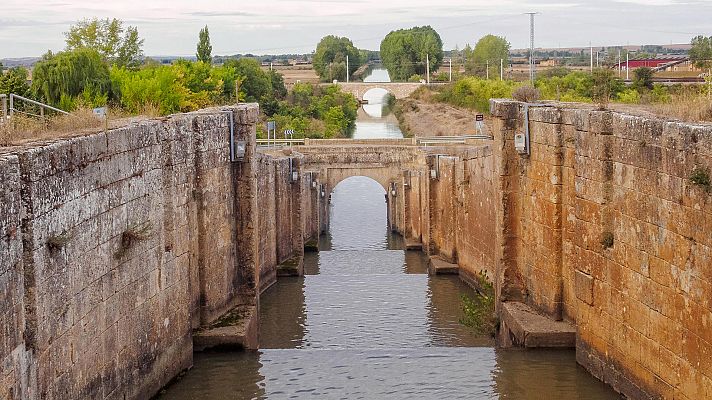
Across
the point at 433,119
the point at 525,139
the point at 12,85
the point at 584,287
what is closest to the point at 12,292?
the point at 584,287

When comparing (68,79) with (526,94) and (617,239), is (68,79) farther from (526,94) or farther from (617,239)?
(617,239)

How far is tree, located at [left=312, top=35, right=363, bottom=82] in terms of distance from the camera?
442 feet

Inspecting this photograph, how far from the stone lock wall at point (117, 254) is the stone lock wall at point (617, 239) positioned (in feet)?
14.4

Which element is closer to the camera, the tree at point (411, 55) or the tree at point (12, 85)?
the tree at point (12, 85)

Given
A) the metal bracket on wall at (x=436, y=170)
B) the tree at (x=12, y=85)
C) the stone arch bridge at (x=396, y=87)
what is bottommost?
the metal bracket on wall at (x=436, y=170)

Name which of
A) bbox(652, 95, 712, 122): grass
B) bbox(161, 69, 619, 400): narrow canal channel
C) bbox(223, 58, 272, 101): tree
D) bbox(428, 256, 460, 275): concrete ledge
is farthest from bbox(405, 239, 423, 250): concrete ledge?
bbox(223, 58, 272, 101): tree

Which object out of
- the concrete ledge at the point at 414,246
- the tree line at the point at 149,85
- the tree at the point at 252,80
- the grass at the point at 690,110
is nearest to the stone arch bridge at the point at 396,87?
the tree line at the point at 149,85

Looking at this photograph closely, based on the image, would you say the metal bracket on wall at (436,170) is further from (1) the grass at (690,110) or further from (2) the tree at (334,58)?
(2) the tree at (334,58)

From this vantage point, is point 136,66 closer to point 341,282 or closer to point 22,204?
point 341,282

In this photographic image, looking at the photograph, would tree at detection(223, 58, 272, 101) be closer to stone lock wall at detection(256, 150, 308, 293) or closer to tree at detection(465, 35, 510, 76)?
stone lock wall at detection(256, 150, 308, 293)

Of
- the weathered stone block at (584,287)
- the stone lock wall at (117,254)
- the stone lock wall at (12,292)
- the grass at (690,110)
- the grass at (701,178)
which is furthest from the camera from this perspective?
the weathered stone block at (584,287)

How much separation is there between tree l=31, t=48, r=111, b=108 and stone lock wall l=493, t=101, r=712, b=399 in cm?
1427

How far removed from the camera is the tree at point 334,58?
135 metres

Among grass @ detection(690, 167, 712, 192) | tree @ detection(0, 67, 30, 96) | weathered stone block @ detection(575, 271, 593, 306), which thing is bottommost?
weathered stone block @ detection(575, 271, 593, 306)
